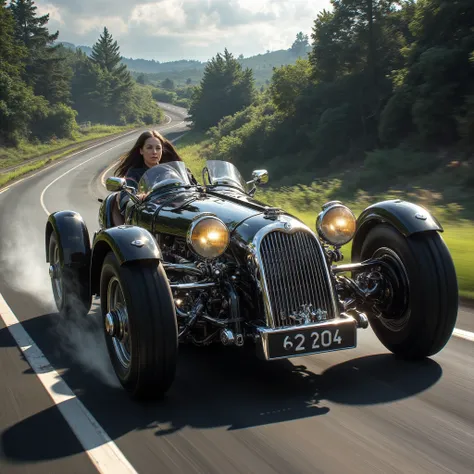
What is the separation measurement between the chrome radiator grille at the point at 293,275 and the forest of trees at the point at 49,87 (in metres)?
56.2

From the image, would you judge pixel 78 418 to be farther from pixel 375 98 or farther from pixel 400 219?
pixel 375 98

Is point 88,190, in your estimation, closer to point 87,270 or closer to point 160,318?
point 87,270

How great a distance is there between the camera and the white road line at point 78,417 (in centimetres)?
357

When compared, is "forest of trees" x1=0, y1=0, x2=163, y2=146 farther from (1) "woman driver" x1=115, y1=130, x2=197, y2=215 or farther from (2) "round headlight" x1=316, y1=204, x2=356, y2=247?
(2) "round headlight" x1=316, y1=204, x2=356, y2=247

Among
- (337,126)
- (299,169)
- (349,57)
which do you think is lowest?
(299,169)

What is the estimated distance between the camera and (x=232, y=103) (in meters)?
77.5

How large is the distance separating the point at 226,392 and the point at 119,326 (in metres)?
0.92

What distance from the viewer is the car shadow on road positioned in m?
4.04

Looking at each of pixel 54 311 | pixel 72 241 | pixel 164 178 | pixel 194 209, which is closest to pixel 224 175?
pixel 164 178

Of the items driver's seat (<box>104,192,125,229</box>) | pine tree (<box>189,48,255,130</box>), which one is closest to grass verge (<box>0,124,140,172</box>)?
pine tree (<box>189,48,255,130</box>)

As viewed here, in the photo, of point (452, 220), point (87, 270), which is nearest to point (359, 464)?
point (87, 270)

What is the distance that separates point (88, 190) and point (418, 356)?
1022 inches

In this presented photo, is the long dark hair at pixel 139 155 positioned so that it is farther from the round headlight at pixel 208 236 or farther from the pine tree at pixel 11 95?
the pine tree at pixel 11 95

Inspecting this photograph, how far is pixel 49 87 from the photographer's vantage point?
75.9 metres
